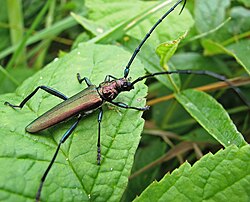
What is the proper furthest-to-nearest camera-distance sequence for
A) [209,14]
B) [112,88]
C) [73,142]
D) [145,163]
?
1. [209,14]
2. [145,163]
3. [112,88]
4. [73,142]

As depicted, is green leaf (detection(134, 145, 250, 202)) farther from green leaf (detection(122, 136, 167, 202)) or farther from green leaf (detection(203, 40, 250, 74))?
green leaf (detection(203, 40, 250, 74))

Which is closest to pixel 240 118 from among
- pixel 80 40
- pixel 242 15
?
pixel 242 15

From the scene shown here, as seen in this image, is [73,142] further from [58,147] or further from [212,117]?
[212,117]

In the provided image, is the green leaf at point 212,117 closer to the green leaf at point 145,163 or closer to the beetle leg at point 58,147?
the green leaf at point 145,163

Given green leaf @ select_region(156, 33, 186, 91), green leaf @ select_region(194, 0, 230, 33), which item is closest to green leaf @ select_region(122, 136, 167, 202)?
green leaf @ select_region(156, 33, 186, 91)

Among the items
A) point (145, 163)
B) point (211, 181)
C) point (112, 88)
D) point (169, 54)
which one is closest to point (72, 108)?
point (112, 88)

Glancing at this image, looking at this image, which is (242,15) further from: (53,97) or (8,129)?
(8,129)

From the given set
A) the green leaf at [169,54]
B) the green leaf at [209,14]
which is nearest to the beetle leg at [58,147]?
the green leaf at [169,54]
